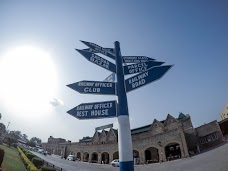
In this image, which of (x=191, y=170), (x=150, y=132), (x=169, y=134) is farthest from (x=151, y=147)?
(x=191, y=170)

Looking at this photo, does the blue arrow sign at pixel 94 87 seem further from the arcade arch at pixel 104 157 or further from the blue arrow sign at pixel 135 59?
the arcade arch at pixel 104 157

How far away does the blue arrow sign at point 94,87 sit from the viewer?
421 cm

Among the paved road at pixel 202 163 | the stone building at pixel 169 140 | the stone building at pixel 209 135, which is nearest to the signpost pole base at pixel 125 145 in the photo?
the paved road at pixel 202 163

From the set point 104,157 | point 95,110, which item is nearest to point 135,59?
point 95,110

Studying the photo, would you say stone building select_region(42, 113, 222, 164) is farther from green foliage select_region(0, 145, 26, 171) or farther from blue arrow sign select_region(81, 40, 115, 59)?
blue arrow sign select_region(81, 40, 115, 59)

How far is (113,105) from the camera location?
4.07 m

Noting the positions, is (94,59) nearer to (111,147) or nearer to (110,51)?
(110,51)

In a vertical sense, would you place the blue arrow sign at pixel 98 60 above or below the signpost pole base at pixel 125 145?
above

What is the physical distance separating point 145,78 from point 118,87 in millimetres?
765

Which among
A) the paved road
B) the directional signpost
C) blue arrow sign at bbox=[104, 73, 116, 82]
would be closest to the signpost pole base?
the directional signpost

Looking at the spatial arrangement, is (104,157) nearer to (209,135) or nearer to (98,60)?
(209,135)

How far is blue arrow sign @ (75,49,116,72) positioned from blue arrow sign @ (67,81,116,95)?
55cm

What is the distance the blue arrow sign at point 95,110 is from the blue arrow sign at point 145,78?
0.67 m

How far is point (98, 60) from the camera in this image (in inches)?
180
